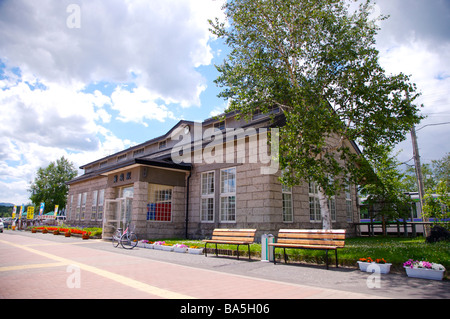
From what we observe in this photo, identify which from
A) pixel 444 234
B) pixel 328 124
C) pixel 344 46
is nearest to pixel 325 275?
pixel 328 124

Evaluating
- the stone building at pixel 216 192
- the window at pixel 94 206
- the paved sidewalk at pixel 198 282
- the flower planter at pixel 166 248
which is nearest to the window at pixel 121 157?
the window at pixel 94 206

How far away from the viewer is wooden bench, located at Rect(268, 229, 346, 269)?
870 centimetres

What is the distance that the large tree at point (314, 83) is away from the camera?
38.1 feet

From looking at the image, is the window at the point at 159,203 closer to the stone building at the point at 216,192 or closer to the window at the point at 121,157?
the stone building at the point at 216,192

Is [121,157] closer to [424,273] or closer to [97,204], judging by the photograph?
[97,204]

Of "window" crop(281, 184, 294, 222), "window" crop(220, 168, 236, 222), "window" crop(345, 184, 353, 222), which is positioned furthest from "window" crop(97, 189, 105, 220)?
"window" crop(345, 184, 353, 222)

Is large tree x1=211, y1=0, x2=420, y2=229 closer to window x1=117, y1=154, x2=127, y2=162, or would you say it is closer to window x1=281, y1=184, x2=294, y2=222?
window x1=281, y1=184, x2=294, y2=222

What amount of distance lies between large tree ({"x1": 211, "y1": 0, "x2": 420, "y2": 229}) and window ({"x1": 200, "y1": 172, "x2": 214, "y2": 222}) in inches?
238

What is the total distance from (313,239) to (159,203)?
12.1 metres

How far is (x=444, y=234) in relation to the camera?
11922 millimetres

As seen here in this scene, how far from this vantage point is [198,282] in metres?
6.47

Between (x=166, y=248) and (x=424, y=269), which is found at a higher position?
(x=424, y=269)

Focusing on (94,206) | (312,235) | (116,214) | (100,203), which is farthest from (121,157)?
(312,235)
